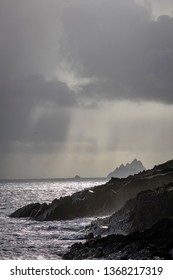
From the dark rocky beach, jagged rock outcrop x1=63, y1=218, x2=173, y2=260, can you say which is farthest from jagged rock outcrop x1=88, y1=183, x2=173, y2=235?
jagged rock outcrop x1=63, y1=218, x2=173, y2=260

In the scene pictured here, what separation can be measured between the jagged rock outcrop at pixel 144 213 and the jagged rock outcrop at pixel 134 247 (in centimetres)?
463

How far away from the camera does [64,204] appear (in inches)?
2970

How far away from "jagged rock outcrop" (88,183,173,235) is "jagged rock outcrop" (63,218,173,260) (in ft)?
15.2

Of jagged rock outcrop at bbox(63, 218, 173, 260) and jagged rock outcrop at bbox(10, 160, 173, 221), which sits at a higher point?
jagged rock outcrop at bbox(10, 160, 173, 221)

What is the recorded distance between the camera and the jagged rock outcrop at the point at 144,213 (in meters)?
43.5

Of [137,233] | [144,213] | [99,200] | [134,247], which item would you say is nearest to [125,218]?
[144,213]

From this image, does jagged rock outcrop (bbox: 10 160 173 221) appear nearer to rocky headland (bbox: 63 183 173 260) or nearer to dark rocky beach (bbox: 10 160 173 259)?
dark rocky beach (bbox: 10 160 173 259)

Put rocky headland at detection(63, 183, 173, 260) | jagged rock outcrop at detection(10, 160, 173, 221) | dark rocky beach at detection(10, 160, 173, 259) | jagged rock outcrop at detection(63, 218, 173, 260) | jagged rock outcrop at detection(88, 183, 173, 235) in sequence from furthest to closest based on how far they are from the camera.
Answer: jagged rock outcrop at detection(10, 160, 173, 221) → jagged rock outcrop at detection(88, 183, 173, 235) → dark rocky beach at detection(10, 160, 173, 259) → rocky headland at detection(63, 183, 173, 260) → jagged rock outcrop at detection(63, 218, 173, 260)

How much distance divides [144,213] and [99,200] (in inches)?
1232

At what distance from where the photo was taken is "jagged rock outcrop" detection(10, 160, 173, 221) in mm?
69000

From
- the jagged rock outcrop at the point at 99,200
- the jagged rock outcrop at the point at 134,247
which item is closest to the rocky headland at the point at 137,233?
the jagged rock outcrop at the point at 134,247

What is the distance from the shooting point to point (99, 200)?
75.6 metres
